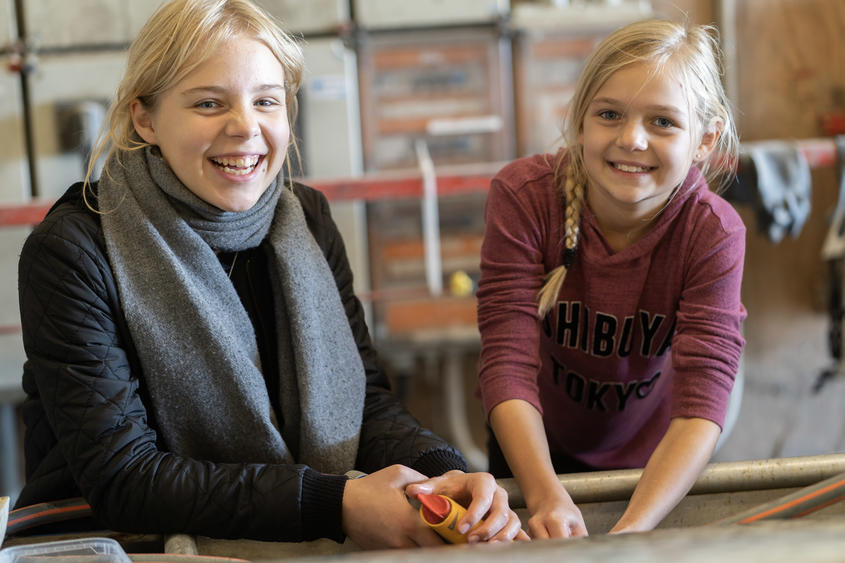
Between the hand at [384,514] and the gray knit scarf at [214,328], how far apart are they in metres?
0.18

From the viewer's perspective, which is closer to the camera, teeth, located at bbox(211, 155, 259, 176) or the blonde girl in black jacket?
the blonde girl in black jacket

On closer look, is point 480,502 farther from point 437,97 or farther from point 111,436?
point 437,97

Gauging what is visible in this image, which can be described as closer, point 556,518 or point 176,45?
point 556,518

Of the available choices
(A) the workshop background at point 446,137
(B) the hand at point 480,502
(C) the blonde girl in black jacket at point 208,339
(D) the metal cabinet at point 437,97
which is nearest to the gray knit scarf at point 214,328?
(C) the blonde girl in black jacket at point 208,339

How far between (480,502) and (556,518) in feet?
0.27

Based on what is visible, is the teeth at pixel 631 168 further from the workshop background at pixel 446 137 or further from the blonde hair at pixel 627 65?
the workshop background at pixel 446 137

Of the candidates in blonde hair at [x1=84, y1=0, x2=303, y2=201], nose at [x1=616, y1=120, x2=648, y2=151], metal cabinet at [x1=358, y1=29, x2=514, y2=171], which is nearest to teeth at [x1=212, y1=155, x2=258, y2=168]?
blonde hair at [x1=84, y1=0, x2=303, y2=201]

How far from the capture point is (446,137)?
3.05 metres

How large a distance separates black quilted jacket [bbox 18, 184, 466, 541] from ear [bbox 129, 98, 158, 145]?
14cm

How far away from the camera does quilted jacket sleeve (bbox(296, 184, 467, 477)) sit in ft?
3.64

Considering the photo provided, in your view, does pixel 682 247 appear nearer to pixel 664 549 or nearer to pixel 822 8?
pixel 664 549

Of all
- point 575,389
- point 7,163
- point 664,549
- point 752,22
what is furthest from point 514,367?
point 752,22

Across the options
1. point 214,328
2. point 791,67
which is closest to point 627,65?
point 214,328

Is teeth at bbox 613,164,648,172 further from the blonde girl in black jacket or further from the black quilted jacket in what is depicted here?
the black quilted jacket
